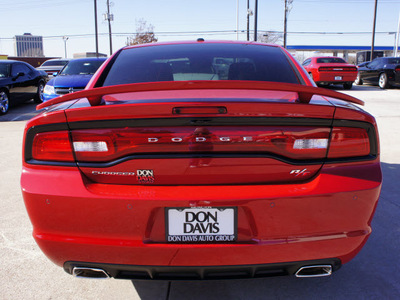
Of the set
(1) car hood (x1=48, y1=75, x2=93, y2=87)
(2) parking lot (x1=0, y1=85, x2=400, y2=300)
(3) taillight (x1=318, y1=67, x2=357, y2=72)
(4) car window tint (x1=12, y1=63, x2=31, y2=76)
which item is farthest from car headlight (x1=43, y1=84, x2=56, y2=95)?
(3) taillight (x1=318, y1=67, x2=357, y2=72)

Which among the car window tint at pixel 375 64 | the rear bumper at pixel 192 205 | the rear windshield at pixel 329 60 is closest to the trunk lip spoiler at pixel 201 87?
the rear bumper at pixel 192 205

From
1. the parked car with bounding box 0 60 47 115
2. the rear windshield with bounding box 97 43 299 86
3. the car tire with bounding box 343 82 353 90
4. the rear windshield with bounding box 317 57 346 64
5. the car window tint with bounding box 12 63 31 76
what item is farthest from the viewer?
the car tire with bounding box 343 82 353 90

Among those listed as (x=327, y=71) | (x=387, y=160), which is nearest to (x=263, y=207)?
(x=387, y=160)

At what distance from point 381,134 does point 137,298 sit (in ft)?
21.1

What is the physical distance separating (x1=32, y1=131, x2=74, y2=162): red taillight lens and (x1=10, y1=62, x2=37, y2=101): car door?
1055 centimetres

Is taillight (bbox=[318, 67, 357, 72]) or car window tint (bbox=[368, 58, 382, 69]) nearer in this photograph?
taillight (bbox=[318, 67, 357, 72])

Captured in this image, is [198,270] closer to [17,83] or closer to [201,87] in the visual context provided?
[201,87]

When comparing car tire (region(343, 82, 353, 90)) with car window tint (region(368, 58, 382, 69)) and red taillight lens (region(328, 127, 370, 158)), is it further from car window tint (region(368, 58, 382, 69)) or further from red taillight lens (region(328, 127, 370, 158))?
red taillight lens (region(328, 127, 370, 158))

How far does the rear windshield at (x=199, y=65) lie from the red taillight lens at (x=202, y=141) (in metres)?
0.91

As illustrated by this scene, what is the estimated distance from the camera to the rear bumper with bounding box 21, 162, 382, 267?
1.78 metres

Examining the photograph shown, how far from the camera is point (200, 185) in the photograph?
181 cm

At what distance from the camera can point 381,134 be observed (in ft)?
23.9

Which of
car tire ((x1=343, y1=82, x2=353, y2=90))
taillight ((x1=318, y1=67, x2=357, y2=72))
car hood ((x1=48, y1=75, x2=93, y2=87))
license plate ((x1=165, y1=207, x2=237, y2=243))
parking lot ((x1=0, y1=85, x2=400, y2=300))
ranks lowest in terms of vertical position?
parking lot ((x1=0, y1=85, x2=400, y2=300))

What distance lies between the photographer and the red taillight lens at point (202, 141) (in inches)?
70.6
